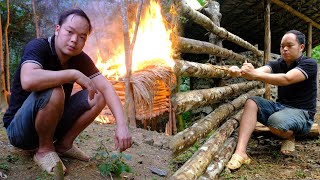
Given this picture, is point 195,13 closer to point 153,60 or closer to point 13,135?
point 13,135

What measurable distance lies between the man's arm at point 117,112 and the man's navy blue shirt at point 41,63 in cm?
16

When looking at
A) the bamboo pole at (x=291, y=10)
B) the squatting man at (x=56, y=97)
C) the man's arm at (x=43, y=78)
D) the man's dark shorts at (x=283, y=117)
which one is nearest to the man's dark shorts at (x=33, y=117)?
the squatting man at (x=56, y=97)

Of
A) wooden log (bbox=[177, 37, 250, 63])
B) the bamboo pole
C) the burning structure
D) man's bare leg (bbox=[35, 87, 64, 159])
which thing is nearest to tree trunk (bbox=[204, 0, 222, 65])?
wooden log (bbox=[177, 37, 250, 63])

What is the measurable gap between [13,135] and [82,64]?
2.78 ft

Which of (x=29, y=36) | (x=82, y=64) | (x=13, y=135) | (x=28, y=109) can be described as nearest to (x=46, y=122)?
(x=28, y=109)

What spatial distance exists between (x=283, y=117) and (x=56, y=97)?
257 centimetres

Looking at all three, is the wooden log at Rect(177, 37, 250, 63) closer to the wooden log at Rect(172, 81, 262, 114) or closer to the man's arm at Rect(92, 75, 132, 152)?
the wooden log at Rect(172, 81, 262, 114)

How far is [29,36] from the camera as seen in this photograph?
10.6 m

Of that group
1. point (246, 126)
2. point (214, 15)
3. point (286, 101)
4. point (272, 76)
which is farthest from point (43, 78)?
point (214, 15)

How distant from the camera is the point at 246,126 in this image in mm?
3453

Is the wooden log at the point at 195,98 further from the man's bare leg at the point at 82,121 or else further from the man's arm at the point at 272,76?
the man's bare leg at the point at 82,121

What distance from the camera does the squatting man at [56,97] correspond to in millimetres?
2223

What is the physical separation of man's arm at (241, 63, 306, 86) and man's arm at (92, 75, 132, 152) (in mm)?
1518

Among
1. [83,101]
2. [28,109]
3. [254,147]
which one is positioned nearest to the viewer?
[28,109]
